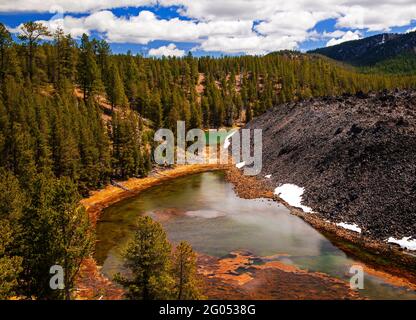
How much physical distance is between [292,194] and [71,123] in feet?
122

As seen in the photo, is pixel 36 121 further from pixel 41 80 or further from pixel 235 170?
pixel 41 80

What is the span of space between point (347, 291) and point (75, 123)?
4851cm

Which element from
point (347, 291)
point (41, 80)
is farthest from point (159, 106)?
point (347, 291)

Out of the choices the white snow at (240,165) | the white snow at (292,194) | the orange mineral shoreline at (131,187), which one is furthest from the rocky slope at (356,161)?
the orange mineral shoreline at (131,187)

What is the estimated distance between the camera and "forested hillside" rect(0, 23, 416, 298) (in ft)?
85.7

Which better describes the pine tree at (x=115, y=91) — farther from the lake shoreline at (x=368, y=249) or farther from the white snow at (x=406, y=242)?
the white snow at (x=406, y=242)

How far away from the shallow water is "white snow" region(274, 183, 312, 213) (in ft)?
7.13

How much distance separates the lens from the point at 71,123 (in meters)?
63.1

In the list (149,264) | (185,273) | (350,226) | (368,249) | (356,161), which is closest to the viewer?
A: (185,273)

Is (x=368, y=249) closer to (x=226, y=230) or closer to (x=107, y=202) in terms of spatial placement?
(x=226, y=230)

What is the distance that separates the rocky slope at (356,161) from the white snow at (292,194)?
102cm

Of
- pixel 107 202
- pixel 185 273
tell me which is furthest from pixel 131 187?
pixel 185 273

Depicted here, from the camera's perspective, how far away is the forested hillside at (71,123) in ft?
85.7
